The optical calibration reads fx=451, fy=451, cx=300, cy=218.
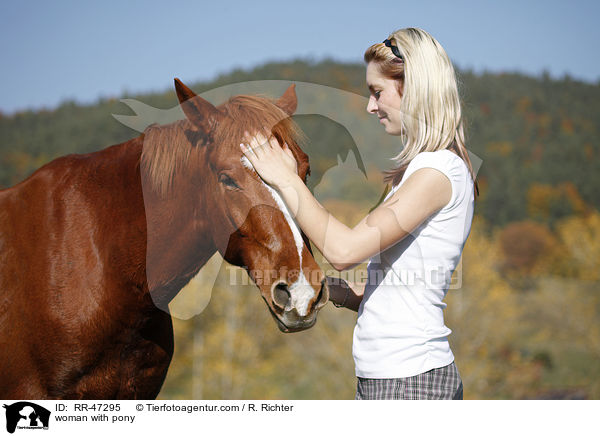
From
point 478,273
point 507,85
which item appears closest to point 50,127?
point 478,273

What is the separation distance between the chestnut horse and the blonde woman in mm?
353

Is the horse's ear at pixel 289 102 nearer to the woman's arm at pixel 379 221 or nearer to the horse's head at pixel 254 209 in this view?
the horse's head at pixel 254 209

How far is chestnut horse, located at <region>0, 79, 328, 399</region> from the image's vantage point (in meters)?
2.04

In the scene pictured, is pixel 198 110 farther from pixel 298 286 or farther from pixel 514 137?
pixel 514 137

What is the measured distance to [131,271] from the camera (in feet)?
7.04

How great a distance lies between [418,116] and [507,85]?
71194mm

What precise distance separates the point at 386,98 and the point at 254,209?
0.71 metres

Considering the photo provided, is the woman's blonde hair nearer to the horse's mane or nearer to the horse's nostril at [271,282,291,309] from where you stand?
the horse's mane

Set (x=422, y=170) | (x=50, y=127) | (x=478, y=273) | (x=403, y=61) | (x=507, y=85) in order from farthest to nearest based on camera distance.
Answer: (x=507, y=85) → (x=50, y=127) → (x=478, y=273) → (x=403, y=61) → (x=422, y=170)
